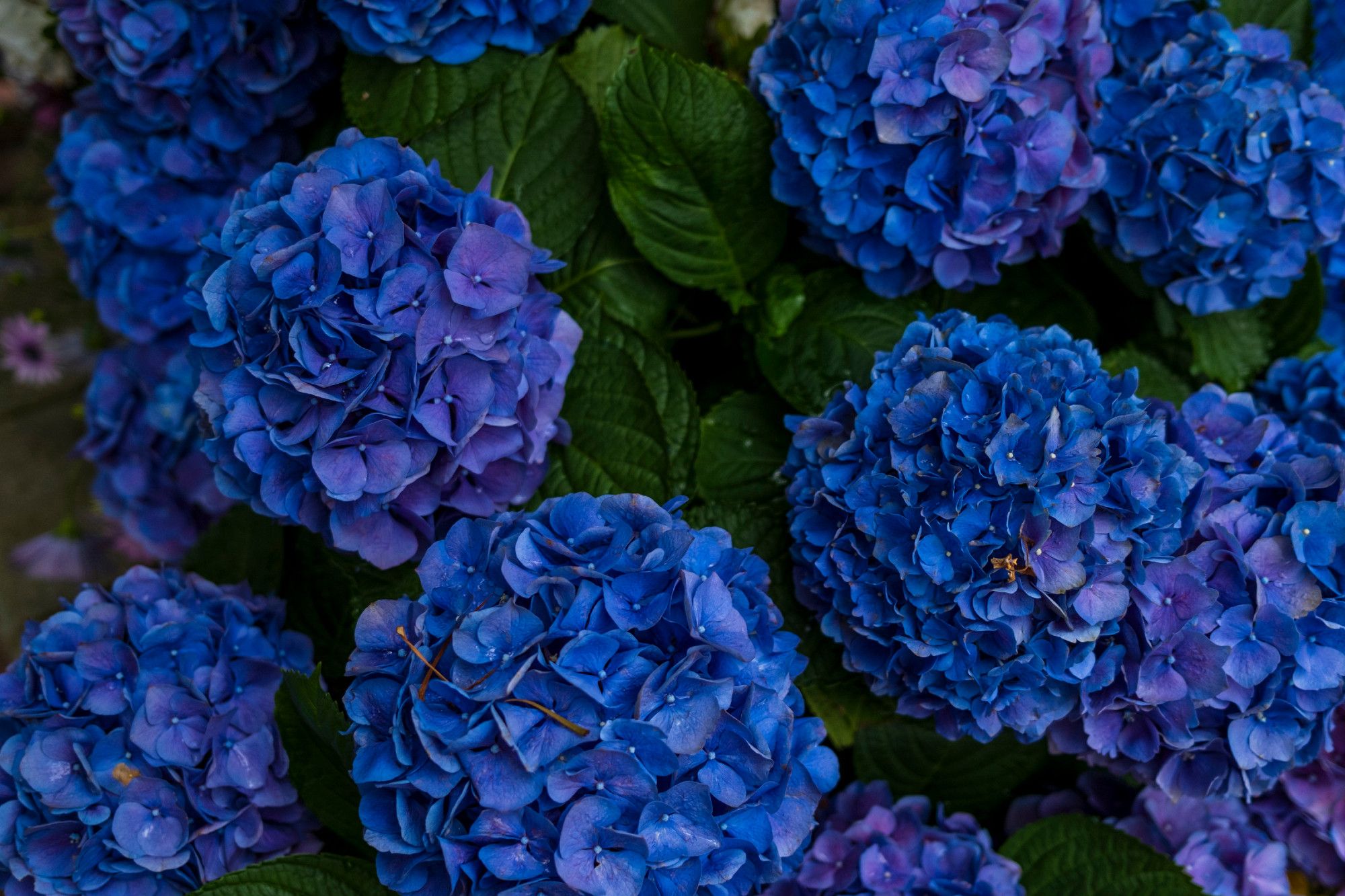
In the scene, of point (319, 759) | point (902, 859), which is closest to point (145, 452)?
point (319, 759)

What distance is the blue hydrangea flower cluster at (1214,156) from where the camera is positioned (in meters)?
1.16

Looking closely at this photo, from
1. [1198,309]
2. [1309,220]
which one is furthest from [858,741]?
[1309,220]

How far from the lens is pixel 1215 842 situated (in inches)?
49.8

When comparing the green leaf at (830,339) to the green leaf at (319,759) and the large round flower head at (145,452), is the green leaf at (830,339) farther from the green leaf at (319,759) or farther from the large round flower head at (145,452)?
the large round flower head at (145,452)

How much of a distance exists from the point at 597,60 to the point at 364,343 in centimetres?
59

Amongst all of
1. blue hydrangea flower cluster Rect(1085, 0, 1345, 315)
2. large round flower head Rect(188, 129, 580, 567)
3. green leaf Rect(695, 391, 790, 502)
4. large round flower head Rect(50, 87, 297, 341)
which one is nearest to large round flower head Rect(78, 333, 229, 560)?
large round flower head Rect(50, 87, 297, 341)

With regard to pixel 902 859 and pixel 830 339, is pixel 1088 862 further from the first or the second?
pixel 830 339

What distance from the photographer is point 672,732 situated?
0.83 m

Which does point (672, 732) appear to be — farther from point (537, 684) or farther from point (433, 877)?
point (433, 877)

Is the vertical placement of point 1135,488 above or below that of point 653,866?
above

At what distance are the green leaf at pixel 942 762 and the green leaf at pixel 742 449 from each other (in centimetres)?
33

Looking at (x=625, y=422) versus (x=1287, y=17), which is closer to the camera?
(x=625, y=422)

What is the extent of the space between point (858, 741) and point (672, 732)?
20.7 inches

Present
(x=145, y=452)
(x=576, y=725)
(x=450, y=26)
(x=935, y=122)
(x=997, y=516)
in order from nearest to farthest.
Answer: (x=576, y=725) → (x=997, y=516) → (x=935, y=122) → (x=450, y=26) → (x=145, y=452)
